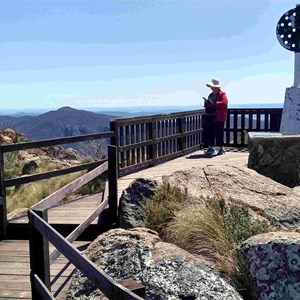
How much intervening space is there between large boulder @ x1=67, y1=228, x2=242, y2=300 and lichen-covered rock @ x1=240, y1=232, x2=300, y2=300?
223 mm

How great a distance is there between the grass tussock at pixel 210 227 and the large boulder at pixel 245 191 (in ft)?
0.94

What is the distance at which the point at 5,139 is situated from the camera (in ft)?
66.9

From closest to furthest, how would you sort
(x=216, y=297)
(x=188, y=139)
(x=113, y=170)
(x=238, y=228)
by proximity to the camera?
(x=216, y=297)
(x=238, y=228)
(x=113, y=170)
(x=188, y=139)

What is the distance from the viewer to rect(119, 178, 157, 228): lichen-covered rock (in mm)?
5859

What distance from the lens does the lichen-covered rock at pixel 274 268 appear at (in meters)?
3.63

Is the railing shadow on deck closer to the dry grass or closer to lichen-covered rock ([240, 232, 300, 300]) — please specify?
the dry grass

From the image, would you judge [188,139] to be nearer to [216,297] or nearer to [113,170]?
[113,170]

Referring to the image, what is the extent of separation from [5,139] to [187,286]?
1815 centimetres

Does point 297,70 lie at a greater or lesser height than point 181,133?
greater

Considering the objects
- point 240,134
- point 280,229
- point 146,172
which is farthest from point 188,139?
point 280,229

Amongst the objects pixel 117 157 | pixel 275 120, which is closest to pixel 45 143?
pixel 117 157

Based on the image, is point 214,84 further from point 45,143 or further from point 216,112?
point 45,143

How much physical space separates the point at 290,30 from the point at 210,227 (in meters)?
8.25

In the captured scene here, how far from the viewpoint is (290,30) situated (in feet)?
37.4
